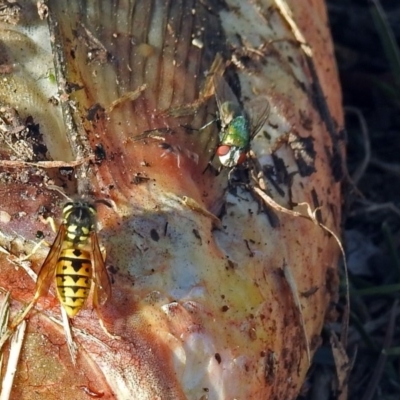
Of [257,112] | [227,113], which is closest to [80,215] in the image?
[227,113]

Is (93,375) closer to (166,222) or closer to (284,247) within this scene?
(166,222)

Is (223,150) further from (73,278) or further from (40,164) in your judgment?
(73,278)

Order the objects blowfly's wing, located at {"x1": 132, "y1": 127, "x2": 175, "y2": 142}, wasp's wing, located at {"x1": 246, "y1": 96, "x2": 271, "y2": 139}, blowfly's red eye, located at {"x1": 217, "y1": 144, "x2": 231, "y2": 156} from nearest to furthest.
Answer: blowfly's wing, located at {"x1": 132, "y1": 127, "x2": 175, "y2": 142}, blowfly's red eye, located at {"x1": 217, "y1": 144, "x2": 231, "y2": 156}, wasp's wing, located at {"x1": 246, "y1": 96, "x2": 271, "y2": 139}

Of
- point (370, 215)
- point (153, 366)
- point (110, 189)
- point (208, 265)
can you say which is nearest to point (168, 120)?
point (110, 189)

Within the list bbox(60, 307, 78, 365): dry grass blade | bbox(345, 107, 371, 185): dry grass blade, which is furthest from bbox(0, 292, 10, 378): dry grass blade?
bbox(345, 107, 371, 185): dry grass blade

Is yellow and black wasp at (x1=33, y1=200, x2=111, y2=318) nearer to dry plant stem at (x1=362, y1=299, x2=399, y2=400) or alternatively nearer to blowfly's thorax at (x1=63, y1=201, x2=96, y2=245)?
blowfly's thorax at (x1=63, y1=201, x2=96, y2=245)

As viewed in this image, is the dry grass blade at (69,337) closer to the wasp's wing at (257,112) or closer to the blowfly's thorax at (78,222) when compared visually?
the blowfly's thorax at (78,222)
